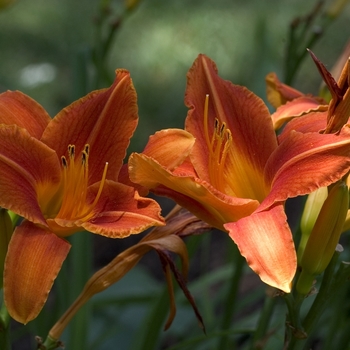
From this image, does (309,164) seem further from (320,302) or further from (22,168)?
(22,168)

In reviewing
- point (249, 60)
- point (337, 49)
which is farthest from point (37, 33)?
point (337, 49)

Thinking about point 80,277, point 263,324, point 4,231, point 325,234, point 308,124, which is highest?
point 308,124

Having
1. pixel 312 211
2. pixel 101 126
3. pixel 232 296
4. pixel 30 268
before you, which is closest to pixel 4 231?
pixel 30 268

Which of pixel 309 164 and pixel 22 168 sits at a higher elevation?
pixel 309 164

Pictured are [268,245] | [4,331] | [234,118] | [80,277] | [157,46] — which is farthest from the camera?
[157,46]

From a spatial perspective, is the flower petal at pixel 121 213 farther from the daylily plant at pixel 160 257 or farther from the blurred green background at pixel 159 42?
the blurred green background at pixel 159 42

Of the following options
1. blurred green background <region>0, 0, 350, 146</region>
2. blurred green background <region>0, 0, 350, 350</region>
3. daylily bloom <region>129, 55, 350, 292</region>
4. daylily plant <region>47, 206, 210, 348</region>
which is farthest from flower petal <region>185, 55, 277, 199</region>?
blurred green background <region>0, 0, 350, 146</region>

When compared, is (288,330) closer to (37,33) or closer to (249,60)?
(249,60)
